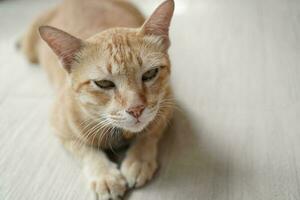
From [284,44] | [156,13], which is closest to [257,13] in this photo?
[284,44]

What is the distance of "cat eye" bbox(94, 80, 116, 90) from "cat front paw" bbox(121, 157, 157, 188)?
29 cm

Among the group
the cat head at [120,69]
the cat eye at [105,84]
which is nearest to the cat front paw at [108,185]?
the cat head at [120,69]

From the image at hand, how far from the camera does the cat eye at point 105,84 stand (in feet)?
3.76

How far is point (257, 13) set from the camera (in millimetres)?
2156

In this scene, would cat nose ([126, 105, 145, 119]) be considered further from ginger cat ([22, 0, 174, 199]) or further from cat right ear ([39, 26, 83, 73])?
cat right ear ([39, 26, 83, 73])

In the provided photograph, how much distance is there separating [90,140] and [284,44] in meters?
1.09

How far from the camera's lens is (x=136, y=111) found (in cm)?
112

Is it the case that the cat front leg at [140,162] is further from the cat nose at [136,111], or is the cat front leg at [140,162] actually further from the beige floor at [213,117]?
the cat nose at [136,111]

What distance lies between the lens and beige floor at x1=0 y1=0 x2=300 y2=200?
1277 millimetres

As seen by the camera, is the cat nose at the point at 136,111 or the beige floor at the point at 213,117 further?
the beige floor at the point at 213,117

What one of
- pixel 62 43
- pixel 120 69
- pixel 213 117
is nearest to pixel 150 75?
pixel 120 69

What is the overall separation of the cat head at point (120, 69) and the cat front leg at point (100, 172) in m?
0.17

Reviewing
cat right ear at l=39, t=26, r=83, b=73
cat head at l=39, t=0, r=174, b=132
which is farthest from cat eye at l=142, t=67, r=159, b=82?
cat right ear at l=39, t=26, r=83, b=73

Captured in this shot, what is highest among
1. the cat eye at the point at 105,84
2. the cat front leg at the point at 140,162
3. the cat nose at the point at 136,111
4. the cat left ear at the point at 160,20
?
the cat left ear at the point at 160,20
